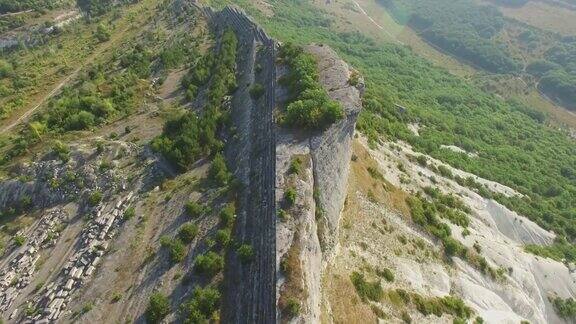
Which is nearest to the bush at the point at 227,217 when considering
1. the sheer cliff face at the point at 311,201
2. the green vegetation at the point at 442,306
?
the sheer cliff face at the point at 311,201

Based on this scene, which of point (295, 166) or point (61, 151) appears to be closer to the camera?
point (295, 166)

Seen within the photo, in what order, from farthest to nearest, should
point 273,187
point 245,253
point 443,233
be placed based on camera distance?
point 443,233, point 273,187, point 245,253

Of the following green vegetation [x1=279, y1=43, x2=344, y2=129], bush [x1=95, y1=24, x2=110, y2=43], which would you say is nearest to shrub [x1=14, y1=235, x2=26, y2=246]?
green vegetation [x1=279, y1=43, x2=344, y2=129]

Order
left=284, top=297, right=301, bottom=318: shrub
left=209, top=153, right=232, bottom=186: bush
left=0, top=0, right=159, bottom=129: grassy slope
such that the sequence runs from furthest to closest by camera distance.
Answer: left=0, top=0, right=159, bottom=129: grassy slope
left=209, top=153, right=232, bottom=186: bush
left=284, top=297, right=301, bottom=318: shrub

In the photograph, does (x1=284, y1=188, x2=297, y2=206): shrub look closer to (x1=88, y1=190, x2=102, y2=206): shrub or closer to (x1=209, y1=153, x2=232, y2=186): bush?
(x1=209, y1=153, x2=232, y2=186): bush

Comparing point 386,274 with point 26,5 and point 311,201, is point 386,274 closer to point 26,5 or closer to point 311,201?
point 311,201

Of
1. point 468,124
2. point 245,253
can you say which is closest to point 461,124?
point 468,124
